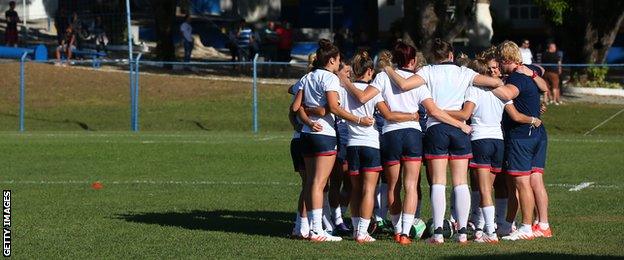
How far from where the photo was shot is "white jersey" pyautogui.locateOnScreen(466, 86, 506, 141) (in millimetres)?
12617

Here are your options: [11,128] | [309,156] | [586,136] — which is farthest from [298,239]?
[11,128]

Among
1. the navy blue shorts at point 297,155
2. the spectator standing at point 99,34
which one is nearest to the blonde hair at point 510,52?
the navy blue shorts at point 297,155

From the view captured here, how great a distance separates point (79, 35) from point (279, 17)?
425 inches

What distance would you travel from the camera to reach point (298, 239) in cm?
1301

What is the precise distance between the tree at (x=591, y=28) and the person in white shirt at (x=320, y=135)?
1155 inches

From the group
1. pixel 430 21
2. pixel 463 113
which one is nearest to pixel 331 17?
pixel 430 21

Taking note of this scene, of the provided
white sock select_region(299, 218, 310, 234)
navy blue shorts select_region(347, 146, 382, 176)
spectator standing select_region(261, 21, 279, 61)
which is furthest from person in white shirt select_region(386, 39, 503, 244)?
spectator standing select_region(261, 21, 279, 61)

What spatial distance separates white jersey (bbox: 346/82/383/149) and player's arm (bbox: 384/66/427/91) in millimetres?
354

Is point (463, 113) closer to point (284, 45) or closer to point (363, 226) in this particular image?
point (363, 226)

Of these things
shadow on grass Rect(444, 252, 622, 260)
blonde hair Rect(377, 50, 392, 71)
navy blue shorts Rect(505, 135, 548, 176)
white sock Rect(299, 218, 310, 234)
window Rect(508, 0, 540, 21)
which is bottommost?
shadow on grass Rect(444, 252, 622, 260)

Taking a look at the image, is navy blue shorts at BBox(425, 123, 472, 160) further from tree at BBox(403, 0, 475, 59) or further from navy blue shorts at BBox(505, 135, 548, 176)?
tree at BBox(403, 0, 475, 59)

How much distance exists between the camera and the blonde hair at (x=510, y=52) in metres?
12.7

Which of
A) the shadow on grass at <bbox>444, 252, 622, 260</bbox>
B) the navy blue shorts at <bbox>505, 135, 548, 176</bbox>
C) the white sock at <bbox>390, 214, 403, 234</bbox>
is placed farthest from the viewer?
the navy blue shorts at <bbox>505, 135, 548, 176</bbox>

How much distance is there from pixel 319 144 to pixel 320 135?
0.27 ft
